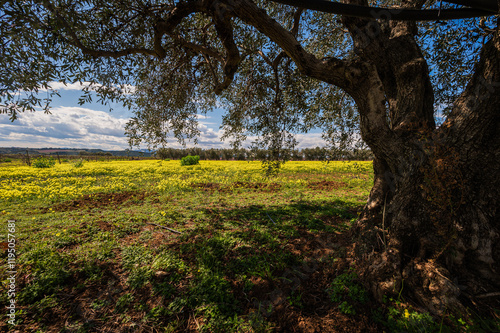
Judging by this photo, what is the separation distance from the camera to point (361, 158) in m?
5.94

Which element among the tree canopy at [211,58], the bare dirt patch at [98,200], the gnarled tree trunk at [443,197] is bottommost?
the bare dirt patch at [98,200]

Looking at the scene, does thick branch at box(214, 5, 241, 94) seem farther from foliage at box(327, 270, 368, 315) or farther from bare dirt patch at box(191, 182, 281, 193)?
bare dirt patch at box(191, 182, 281, 193)

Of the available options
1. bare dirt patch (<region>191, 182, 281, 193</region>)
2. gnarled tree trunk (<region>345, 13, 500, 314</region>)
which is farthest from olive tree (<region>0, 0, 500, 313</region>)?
bare dirt patch (<region>191, 182, 281, 193</region>)

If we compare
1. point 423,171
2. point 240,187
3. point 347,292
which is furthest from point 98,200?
point 423,171

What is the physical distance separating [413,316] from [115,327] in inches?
137

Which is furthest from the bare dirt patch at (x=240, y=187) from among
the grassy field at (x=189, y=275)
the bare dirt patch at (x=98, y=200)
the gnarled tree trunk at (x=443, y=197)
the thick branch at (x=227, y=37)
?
the gnarled tree trunk at (x=443, y=197)

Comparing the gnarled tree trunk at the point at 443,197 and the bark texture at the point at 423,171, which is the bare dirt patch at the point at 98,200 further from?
the gnarled tree trunk at the point at 443,197

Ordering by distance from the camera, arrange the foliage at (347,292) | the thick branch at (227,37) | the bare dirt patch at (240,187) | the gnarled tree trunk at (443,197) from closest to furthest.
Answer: the gnarled tree trunk at (443,197) → the foliage at (347,292) → the thick branch at (227,37) → the bare dirt patch at (240,187)

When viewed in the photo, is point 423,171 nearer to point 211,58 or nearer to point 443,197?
point 443,197

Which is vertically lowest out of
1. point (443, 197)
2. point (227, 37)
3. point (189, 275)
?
point (189, 275)

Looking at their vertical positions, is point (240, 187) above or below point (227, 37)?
below

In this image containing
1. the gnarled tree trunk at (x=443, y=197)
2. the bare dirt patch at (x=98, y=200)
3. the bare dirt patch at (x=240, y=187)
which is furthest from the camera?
the bare dirt patch at (x=240, y=187)

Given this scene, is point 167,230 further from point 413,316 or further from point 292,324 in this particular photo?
point 413,316

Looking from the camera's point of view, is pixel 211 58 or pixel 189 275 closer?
pixel 189 275
